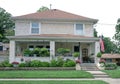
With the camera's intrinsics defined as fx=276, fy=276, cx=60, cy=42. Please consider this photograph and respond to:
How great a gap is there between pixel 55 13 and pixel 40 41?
649 cm

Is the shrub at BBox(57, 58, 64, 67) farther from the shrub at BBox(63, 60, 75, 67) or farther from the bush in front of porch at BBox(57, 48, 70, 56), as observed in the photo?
the bush in front of porch at BBox(57, 48, 70, 56)

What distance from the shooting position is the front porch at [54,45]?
30.6 meters

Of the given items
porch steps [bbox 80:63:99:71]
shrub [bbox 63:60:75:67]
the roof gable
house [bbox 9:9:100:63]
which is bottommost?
porch steps [bbox 80:63:99:71]

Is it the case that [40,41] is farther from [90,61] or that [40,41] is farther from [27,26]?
[90,61]

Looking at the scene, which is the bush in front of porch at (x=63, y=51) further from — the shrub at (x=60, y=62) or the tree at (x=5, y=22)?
the tree at (x=5, y=22)

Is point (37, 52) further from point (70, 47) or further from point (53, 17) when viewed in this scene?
point (53, 17)

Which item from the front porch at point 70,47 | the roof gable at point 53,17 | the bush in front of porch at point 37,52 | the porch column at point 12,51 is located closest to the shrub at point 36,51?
the bush in front of porch at point 37,52

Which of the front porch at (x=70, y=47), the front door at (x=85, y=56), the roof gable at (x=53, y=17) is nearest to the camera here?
the front porch at (x=70, y=47)

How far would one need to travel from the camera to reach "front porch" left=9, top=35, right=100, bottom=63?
30.6m

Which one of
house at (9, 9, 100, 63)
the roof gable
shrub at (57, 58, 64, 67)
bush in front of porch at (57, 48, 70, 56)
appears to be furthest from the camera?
the roof gable

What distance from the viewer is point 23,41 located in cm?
3144

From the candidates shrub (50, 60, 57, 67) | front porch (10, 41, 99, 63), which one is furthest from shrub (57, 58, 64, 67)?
front porch (10, 41, 99, 63)

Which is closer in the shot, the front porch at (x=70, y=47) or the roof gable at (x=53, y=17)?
the front porch at (x=70, y=47)

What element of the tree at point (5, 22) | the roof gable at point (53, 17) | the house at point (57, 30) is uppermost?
the tree at point (5, 22)
